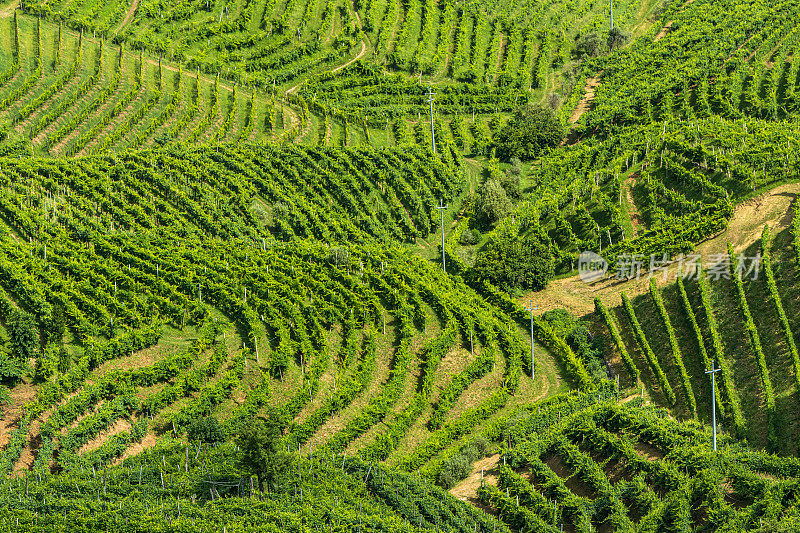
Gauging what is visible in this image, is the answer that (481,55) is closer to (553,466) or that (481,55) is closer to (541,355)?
(541,355)

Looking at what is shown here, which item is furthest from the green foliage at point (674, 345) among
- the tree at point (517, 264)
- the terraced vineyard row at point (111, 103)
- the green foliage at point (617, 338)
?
the terraced vineyard row at point (111, 103)

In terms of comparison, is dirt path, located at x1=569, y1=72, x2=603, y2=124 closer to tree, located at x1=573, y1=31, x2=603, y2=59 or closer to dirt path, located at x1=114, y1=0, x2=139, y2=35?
tree, located at x1=573, y1=31, x2=603, y2=59

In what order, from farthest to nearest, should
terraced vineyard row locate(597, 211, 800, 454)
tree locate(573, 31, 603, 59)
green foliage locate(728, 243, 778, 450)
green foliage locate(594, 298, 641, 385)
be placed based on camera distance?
tree locate(573, 31, 603, 59)
green foliage locate(594, 298, 641, 385)
terraced vineyard row locate(597, 211, 800, 454)
green foliage locate(728, 243, 778, 450)

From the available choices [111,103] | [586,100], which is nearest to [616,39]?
[586,100]

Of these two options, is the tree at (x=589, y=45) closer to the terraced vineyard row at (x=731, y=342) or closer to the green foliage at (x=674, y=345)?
the terraced vineyard row at (x=731, y=342)

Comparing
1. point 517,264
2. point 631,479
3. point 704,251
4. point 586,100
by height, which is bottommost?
point 631,479

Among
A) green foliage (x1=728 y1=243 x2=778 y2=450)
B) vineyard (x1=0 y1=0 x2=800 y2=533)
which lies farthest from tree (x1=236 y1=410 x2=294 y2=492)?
green foliage (x1=728 y1=243 x2=778 y2=450)

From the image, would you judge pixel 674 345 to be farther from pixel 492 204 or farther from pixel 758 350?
pixel 492 204

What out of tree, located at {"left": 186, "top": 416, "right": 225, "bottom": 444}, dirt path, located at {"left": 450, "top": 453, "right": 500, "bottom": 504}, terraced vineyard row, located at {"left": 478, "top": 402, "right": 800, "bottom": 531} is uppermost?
tree, located at {"left": 186, "top": 416, "right": 225, "bottom": 444}
